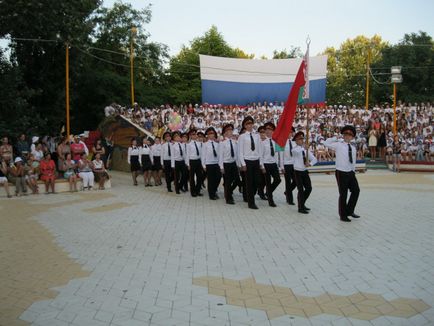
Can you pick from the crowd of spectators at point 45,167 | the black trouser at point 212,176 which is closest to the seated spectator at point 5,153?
the crowd of spectators at point 45,167

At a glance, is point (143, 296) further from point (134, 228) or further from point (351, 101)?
point (351, 101)

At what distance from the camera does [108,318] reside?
4.55m

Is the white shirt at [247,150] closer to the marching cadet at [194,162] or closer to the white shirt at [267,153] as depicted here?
the white shirt at [267,153]

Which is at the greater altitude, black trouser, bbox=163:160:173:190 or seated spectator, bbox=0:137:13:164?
seated spectator, bbox=0:137:13:164

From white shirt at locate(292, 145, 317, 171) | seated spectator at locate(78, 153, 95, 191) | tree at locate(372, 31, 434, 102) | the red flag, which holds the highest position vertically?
tree at locate(372, 31, 434, 102)

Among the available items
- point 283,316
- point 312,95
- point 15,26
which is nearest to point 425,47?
point 312,95

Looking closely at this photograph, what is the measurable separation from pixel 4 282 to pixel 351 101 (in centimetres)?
4791

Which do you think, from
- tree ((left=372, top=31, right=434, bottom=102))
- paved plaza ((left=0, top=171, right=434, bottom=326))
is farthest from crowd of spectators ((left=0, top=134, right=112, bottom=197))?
tree ((left=372, top=31, right=434, bottom=102))

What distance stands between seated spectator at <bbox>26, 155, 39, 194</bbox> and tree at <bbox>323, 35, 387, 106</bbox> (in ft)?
133

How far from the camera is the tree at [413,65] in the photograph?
41.6 meters

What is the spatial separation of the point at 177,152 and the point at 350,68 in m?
48.6

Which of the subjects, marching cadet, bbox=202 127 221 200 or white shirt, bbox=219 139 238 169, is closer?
white shirt, bbox=219 139 238 169

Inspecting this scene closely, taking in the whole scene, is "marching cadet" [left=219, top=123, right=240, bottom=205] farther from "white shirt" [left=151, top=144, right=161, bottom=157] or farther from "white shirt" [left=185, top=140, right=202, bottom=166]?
"white shirt" [left=151, top=144, right=161, bottom=157]

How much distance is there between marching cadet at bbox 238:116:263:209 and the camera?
10.6 metres
